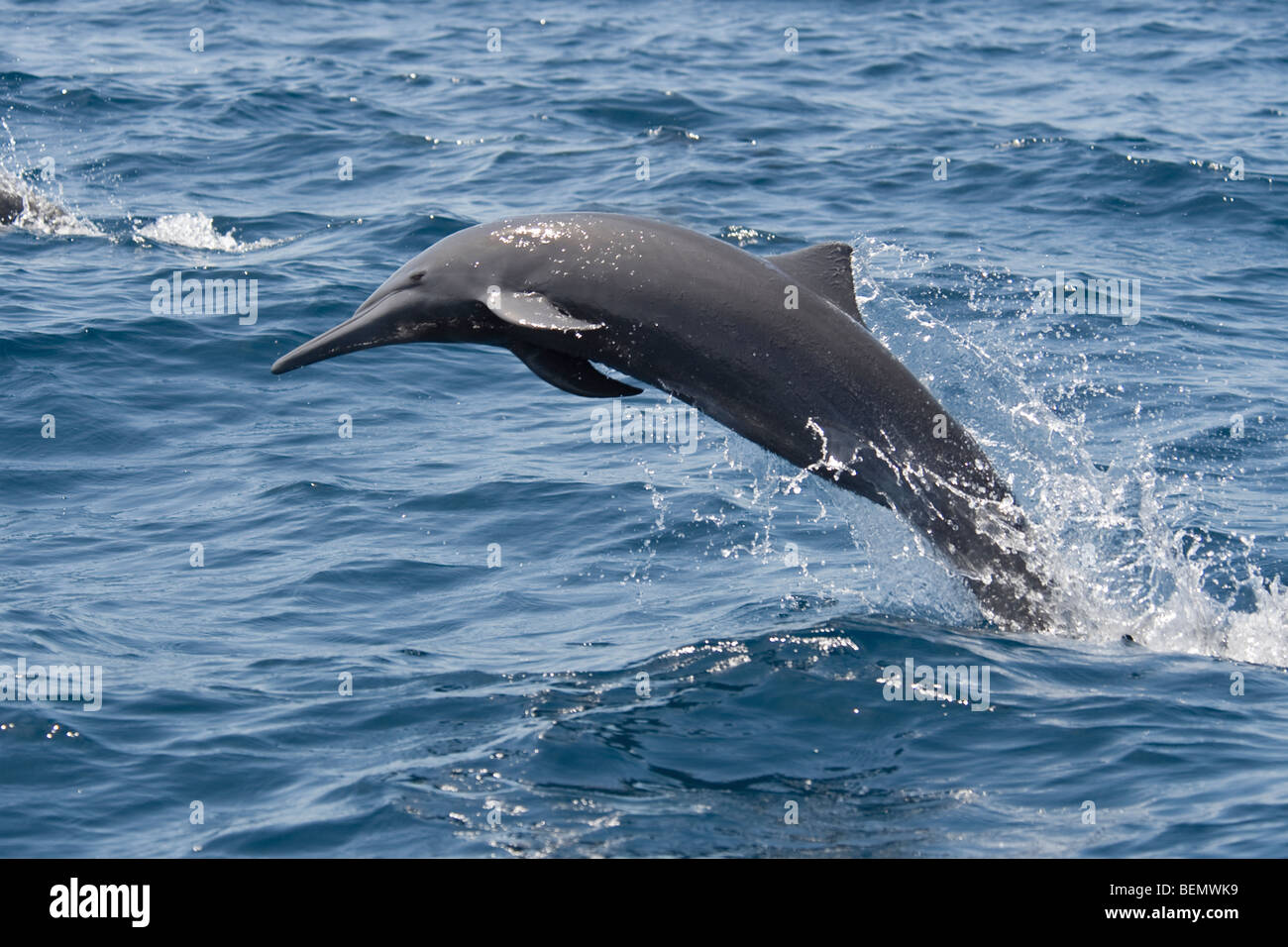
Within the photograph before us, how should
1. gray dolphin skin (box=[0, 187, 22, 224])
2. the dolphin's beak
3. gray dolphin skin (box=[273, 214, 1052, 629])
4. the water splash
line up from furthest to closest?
gray dolphin skin (box=[0, 187, 22, 224]), the water splash, the dolphin's beak, gray dolphin skin (box=[273, 214, 1052, 629])

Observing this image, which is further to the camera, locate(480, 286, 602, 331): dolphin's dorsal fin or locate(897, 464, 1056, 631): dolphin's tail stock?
locate(897, 464, 1056, 631): dolphin's tail stock

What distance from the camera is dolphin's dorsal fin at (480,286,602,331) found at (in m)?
8.16

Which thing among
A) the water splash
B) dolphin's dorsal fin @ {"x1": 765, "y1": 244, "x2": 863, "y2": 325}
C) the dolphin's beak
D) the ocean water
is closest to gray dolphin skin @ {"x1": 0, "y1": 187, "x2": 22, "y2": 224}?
the ocean water

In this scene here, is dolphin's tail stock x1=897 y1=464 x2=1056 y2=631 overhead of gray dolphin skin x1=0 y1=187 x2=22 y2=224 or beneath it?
beneath

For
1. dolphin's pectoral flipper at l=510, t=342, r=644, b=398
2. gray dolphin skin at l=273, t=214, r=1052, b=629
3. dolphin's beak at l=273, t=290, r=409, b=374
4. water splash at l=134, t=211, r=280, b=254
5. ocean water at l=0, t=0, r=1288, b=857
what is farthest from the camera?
water splash at l=134, t=211, r=280, b=254

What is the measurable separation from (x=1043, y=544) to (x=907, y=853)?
289 centimetres

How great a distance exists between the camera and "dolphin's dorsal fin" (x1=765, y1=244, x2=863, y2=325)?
8.63 metres

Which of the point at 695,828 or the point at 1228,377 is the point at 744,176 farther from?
the point at 695,828

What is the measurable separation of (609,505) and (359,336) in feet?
12.8

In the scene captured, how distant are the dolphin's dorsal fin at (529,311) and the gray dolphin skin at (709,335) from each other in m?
0.01

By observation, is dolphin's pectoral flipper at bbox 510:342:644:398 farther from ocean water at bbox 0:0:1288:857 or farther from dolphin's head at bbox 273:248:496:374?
ocean water at bbox 0:0:1288:857
